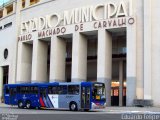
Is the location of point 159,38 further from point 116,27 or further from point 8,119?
point 8,119

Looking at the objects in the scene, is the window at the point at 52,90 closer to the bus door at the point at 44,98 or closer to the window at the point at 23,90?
the bus door at the point at 44,98

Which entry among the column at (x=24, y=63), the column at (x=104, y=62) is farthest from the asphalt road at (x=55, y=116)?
the column at (x=24, y=63)

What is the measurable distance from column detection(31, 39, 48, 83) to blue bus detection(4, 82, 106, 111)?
512 inches

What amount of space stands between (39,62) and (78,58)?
832 centimetres

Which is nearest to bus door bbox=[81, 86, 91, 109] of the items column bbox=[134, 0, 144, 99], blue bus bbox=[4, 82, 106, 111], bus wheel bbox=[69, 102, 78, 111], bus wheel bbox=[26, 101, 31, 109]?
blue bus bbox=[4, 82, 106, 111]

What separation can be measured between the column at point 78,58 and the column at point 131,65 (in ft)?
24.8

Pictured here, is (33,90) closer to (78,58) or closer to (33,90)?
(33,90)

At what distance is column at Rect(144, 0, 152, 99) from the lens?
1585 inches

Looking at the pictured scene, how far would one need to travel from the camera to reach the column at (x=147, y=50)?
40.2m

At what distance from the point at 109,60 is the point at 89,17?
20.2ft

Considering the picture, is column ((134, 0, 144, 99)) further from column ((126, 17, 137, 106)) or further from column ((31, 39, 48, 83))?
column ((31, 39, 48, 83))

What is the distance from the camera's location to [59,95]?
3359 cm

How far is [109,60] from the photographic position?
4534cm

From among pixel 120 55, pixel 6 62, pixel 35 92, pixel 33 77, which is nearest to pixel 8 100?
pixel 35 92
